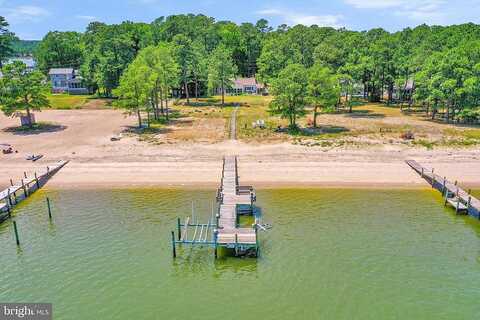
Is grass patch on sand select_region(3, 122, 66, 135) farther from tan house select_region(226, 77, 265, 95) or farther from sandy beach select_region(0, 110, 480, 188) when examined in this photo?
tan house select_region(226, 77, 265, 95)

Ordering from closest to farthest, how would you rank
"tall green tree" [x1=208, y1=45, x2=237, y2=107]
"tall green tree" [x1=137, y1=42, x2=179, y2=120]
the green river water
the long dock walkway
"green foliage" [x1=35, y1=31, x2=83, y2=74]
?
1. the green river water
2. the long dock walkway
3. "tall green tree" [x1=137, y1=42, x2=179, y2=120]
4. "tall green tree" [x1=208, y1=45, x2=237, y2=107]
5. "green foliage" [x1=35, y1=31, x2=83, y2=74]

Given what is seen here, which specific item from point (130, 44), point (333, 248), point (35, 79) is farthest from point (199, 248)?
point (130, 44)

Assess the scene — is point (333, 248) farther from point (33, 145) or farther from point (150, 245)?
point (33, 145)

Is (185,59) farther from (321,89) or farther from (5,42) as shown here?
(5,42)

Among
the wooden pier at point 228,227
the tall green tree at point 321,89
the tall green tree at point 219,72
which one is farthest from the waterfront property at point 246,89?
the wooden pier at point 228,227

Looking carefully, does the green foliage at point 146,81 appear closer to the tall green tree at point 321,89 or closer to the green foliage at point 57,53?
the tall green tree at point 321,89

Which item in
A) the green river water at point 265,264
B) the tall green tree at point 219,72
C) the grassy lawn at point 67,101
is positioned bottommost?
the green river water at point 265,264

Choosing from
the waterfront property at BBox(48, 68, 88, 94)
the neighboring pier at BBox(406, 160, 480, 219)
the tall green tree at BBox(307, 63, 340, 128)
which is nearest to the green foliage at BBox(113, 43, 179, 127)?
the tall green tree at BBox(307, 63, 340, 128)
